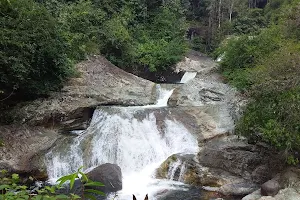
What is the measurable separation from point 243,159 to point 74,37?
34.0 ft

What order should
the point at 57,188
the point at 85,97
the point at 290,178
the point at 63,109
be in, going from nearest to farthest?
the point at 57,188 < the point at 290,178 < the point at 63,109 < the point at 85,97

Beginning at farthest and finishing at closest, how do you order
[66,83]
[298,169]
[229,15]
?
1. [229,15]
2. [66,83]
3. [298,169]

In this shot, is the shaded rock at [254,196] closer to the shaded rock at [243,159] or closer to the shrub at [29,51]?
the shaded rock at [243,159]

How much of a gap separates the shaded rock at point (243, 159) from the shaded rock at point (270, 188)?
32.0 inches

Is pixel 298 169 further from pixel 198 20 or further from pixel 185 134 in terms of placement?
pixel 198 20

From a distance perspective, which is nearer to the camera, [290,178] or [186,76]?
[290,178]

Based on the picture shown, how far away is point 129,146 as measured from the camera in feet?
36.7

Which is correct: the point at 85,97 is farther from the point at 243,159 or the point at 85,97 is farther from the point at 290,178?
the point at 290,178

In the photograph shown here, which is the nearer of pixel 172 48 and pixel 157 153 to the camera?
pixel 157 153

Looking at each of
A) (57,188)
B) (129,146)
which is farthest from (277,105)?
(57,188)

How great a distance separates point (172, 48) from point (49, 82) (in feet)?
34.9

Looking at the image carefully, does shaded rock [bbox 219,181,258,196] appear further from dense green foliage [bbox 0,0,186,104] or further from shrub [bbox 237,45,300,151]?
dense green foliage [bbox 0,0,186,104]

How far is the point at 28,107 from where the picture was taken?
11453mm

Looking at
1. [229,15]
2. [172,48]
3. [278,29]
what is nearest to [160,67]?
[172,48]
